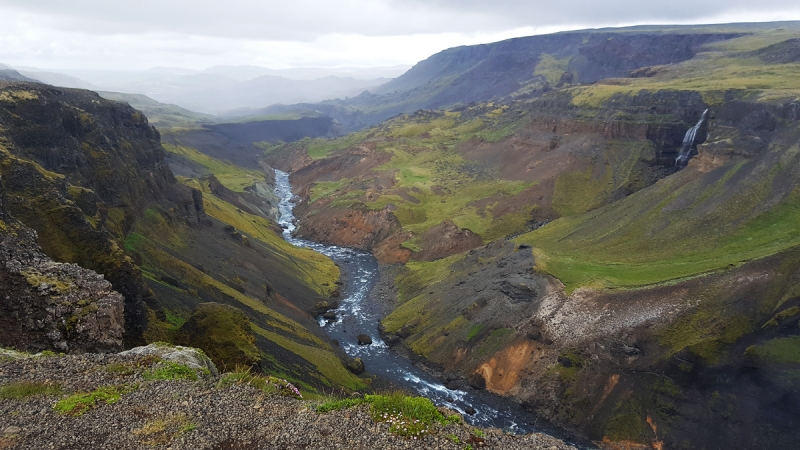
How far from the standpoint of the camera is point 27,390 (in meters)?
14.6

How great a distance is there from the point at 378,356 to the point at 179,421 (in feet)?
110

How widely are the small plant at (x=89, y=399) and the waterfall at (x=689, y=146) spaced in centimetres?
7647

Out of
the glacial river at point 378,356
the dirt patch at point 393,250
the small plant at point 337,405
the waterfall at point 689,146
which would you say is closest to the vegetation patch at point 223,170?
the glacial river at point 378,356

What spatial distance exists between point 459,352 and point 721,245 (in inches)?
1057

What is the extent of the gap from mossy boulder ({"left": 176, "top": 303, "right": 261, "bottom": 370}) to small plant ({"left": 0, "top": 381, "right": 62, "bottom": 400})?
35.0ft

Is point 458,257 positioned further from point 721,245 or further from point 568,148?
point 568,148

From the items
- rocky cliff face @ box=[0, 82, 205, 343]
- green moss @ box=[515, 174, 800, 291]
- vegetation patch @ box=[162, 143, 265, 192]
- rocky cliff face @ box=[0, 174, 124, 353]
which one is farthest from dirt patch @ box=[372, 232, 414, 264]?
rocky cliff face @ box=[0, 174, 124, 353]

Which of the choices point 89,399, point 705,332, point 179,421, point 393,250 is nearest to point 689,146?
point 705,332

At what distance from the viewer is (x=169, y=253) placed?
43812 millimetres

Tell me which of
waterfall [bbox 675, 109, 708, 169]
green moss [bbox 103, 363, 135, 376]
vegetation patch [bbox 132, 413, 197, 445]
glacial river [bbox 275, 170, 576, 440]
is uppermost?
waterfall [bbox 675, 109, 708, 169]

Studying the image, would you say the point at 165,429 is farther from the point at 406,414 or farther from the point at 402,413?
the point at 406,414

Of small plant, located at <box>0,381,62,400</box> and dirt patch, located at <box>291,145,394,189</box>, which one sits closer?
small plant, located at <box>0,381,62,400</box>

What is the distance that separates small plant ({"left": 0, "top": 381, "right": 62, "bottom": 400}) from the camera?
14312 millimetres

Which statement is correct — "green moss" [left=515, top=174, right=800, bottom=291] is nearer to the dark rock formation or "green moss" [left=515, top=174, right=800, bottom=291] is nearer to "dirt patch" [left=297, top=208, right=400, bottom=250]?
the dark rock formation
